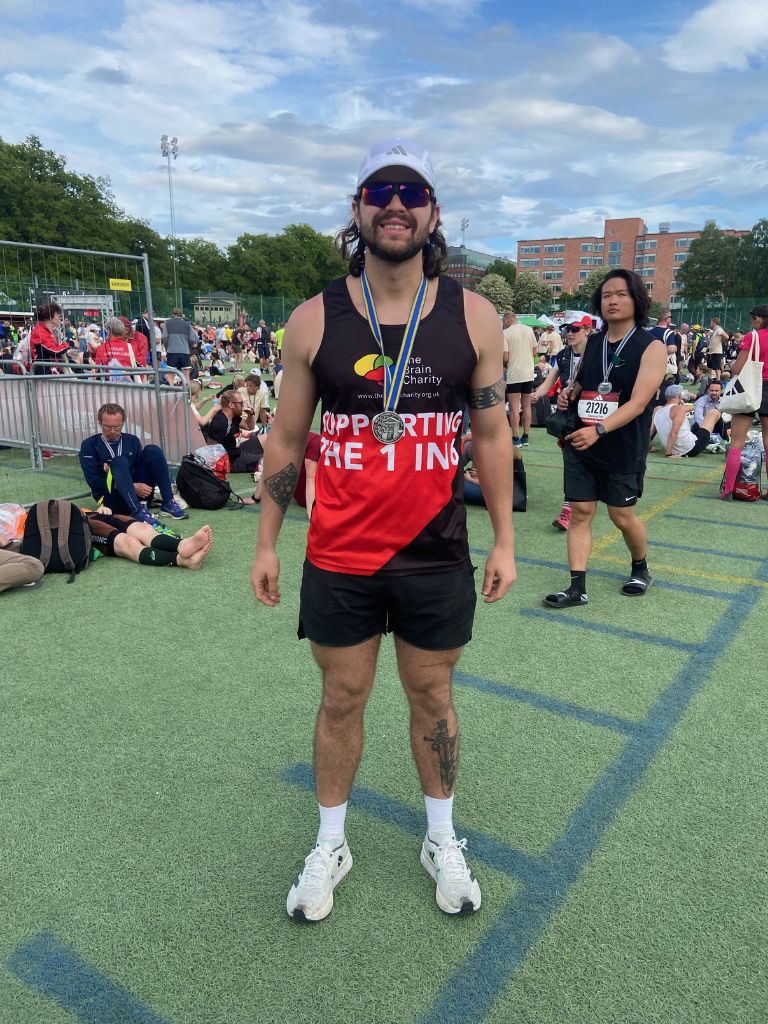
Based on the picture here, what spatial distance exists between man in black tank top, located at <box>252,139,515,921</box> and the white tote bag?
5818mm

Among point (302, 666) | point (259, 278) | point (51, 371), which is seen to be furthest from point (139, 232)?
point (302, 666)

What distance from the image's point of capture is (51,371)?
32.9ft

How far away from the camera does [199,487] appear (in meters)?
7.04

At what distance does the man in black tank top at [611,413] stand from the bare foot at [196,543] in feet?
8.08

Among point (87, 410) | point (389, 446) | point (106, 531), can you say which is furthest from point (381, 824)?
point (87, 410)

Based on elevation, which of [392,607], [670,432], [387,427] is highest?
[387,427]

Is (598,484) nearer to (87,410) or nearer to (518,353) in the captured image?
(518,353)

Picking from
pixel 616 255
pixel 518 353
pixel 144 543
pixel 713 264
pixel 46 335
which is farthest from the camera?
pixel 616 255

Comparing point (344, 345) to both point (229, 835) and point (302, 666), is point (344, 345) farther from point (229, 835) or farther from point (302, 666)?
point (302, 666)

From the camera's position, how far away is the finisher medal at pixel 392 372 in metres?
1.87

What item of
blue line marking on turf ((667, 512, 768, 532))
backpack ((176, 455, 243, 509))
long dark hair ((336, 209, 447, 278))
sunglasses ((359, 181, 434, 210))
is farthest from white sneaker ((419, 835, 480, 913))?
blue line marking on turf ((667, 512, 768, 532))

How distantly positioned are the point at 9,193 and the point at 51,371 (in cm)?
5455

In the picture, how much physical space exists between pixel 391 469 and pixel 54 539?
399cm

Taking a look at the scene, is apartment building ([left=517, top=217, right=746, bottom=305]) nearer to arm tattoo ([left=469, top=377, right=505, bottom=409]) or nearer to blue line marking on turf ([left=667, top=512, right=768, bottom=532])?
blue line marking on turf ([left=667, top=512, right=768, bottom=532])
